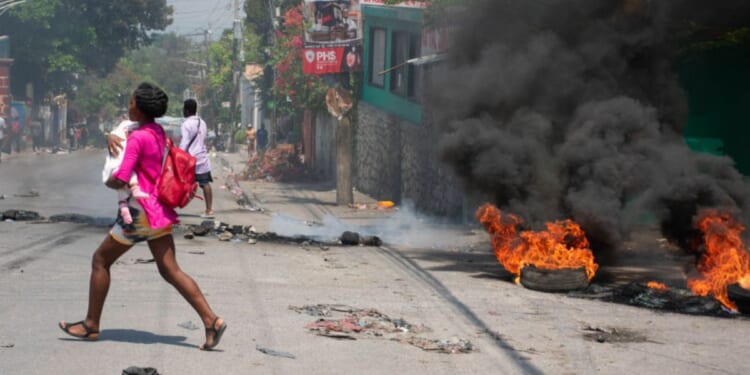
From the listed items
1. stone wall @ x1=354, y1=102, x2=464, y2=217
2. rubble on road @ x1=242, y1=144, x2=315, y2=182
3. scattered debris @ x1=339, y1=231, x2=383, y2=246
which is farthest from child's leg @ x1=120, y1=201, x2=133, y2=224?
rubble on road @ x1=242, y1=144, x2=315, y2=182

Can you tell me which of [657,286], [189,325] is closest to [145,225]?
[189,325]

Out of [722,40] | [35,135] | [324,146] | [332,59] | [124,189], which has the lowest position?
[35,135]

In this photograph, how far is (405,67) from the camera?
24.6 metres

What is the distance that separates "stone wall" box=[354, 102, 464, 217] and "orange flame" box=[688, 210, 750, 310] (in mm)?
7409

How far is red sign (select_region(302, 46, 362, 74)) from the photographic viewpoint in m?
22.7

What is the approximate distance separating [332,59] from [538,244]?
44.6 ft

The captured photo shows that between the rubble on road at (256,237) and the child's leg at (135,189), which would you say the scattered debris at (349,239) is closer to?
the rubble on road at (256,237)

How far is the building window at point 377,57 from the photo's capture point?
92.7 feet

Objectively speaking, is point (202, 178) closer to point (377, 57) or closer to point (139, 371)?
point (139, 371)

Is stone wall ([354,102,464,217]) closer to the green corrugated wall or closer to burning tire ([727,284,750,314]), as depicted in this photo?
the green corrugated wall

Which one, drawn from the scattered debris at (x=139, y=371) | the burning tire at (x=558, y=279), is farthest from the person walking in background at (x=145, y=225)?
the burning tire at (x=558, y=279)

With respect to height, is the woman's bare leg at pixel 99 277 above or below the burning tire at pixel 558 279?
above

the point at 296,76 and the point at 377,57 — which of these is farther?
the point at 296,76

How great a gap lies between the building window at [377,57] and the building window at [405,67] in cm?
144
